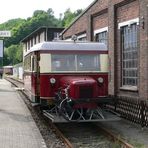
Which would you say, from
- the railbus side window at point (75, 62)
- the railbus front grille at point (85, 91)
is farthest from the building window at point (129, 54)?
the railbus front grille at point (85, 91)

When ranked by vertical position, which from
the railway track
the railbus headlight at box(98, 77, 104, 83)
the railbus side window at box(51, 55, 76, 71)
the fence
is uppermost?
the railbus side window at box(51, 55, 76, 71)

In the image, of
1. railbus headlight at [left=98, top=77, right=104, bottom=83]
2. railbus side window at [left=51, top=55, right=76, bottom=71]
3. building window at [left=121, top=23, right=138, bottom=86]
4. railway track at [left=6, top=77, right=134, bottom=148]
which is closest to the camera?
railway track at [left=6, top=77, right=134, bottom=148]

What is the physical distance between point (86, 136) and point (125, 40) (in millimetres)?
11283

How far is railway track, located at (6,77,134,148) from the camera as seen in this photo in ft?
42.0

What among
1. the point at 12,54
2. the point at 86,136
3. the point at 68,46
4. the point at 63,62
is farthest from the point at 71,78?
the point at 12,54

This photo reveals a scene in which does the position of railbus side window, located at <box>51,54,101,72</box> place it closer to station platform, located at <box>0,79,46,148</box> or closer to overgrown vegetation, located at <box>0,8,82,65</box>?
station platform, located at <box>0,79,46,148</box>

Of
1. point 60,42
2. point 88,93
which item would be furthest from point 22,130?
point 60,42

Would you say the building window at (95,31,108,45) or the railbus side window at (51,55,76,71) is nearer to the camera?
the railbus side window at (51,55,76,71)

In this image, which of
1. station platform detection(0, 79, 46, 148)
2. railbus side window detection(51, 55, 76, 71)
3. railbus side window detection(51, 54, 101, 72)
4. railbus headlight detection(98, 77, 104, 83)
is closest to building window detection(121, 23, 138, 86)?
station platform detection(0, 79, 46, 148)

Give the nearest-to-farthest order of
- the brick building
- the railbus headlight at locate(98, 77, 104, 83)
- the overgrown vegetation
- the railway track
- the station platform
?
the station platform, the railway track, the railbus headlight at locate(98, 77, 104, 83), the brick building, the overgrown vegetation

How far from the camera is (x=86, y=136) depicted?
14875 millimetres

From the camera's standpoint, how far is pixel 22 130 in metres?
14.6

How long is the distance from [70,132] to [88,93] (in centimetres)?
146

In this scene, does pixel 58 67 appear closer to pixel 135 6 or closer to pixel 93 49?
pixel 93 49
